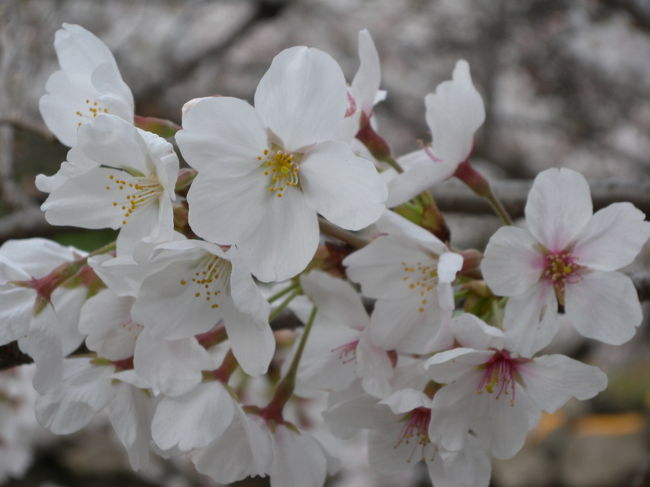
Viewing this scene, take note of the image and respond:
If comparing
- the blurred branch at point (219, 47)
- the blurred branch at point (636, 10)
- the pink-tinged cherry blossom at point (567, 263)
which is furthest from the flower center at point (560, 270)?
the blurred branch at point (219, 47)

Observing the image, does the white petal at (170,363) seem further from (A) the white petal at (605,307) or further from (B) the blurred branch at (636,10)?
(B) the blurred branch at (636,10)

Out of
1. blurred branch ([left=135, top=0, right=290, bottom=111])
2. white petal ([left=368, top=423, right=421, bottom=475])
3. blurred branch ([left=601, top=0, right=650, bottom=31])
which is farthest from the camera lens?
blurred branch ([left=135, top=0, right=290, bottom=111])

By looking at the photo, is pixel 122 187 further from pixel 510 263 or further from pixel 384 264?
pixel 510 263

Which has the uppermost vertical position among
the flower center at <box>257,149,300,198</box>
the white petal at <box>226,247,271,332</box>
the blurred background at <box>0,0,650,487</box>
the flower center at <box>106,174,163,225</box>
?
the flower center at <box>257,149,300,198</box>

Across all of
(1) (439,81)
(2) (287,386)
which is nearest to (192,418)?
(2) (287,386)

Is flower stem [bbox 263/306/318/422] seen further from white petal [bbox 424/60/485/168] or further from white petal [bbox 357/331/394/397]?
white petal [bbox 424/60/485/168]

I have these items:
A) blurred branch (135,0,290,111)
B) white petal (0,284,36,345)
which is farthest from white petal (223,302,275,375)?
blurred branch (135,0,290,111)

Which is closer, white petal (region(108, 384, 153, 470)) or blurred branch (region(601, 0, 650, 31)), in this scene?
white petal (region(108, 384, 153, 470))
